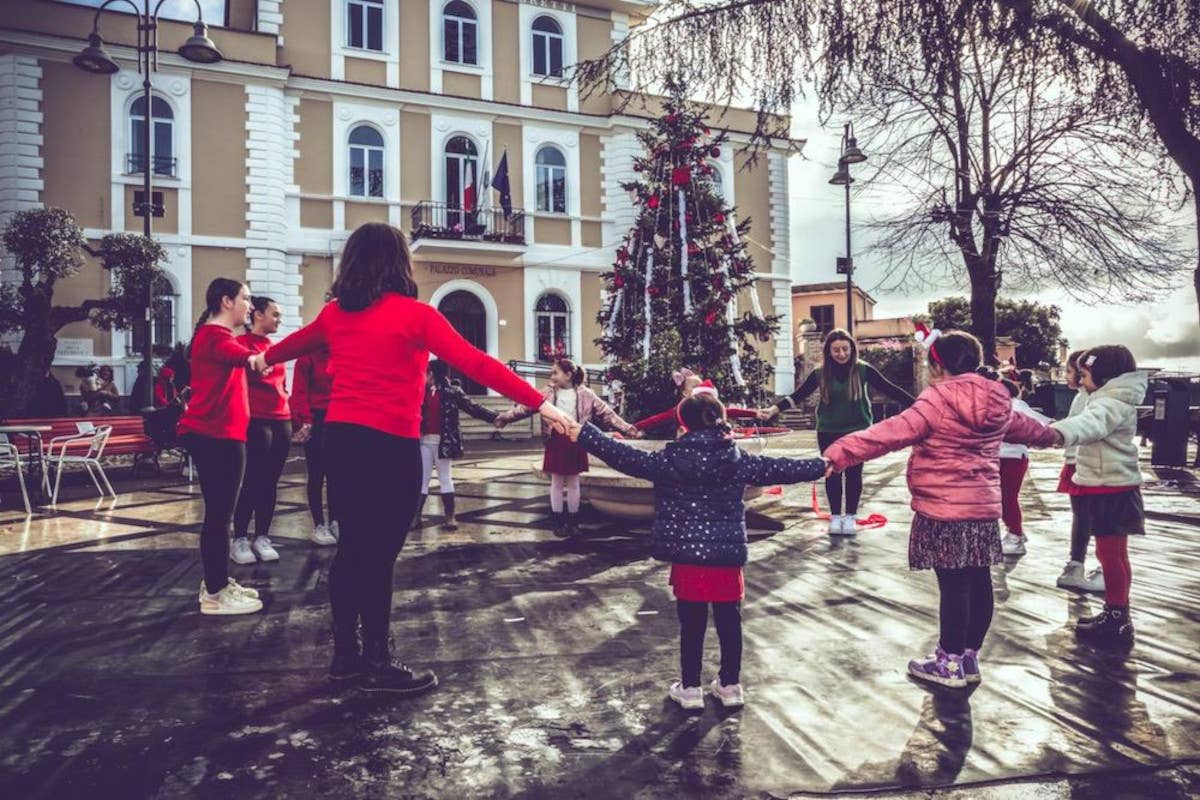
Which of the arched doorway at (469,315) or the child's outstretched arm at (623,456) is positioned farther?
the arched doorway at (469,315)

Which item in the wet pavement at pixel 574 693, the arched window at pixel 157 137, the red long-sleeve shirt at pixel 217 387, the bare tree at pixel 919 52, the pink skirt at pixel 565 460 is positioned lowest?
the wet pavement at pixel 574 693

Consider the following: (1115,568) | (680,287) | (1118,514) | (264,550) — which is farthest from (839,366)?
(264,550)

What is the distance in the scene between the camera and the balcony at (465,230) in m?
23.9

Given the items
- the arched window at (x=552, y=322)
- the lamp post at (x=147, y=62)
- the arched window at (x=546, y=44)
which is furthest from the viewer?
the arched window at (x=546, y=44)

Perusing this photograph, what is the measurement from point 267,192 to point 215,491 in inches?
768

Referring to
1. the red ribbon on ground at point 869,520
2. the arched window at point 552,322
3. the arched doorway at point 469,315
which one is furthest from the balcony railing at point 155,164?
the red ribbon on ground at point 869,520

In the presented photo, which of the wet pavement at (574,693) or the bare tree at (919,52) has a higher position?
the bare tree at (919,52)

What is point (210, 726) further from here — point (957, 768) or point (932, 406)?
point (932, 406)

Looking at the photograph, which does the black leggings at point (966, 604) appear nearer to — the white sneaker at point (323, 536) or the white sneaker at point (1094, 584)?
the white sneaker at point (1094, 584)

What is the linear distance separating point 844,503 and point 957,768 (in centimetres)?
571

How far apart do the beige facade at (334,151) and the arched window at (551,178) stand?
0.22 meters

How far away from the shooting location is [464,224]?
2480cm

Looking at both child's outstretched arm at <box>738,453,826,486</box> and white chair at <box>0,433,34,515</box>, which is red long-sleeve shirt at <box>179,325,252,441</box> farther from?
white chair at <box>0,433,34,515</box>

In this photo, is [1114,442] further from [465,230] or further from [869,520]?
[465,230]
